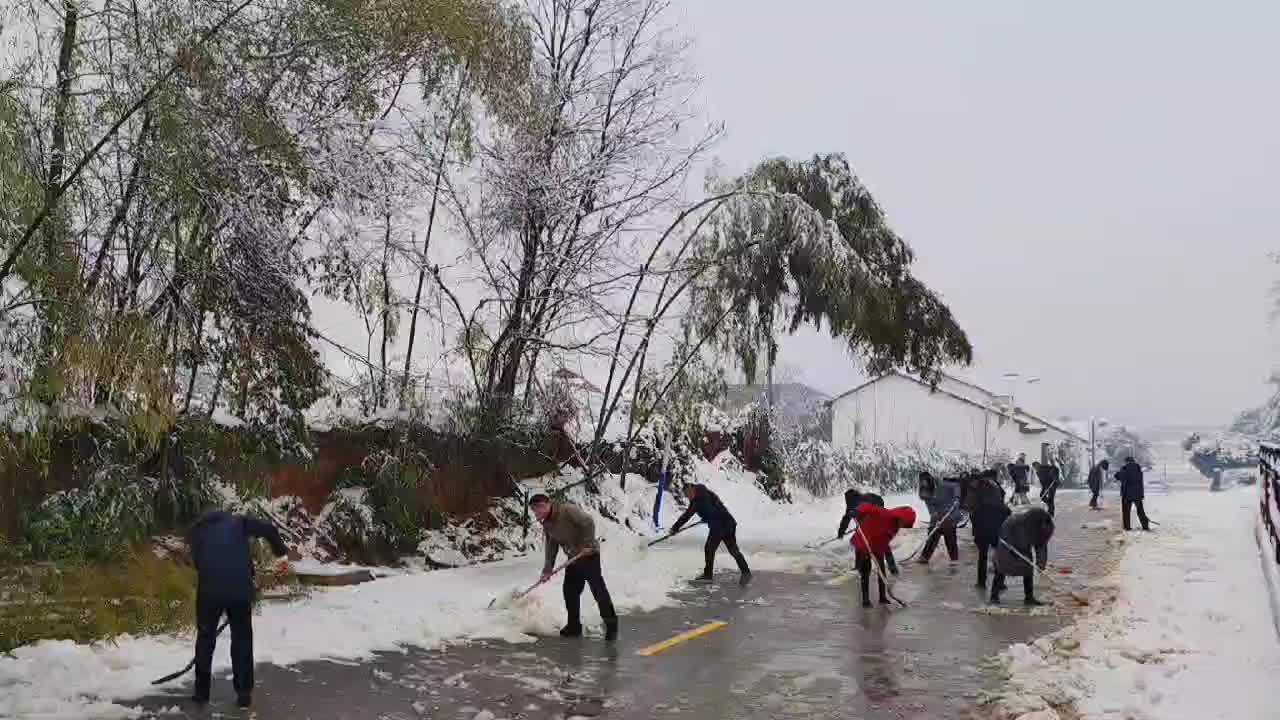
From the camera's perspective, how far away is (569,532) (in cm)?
1159

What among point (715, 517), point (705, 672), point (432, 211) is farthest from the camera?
point (432, 211)

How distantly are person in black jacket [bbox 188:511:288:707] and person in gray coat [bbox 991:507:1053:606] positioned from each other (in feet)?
29.1

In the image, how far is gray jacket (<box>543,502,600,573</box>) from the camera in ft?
37.8

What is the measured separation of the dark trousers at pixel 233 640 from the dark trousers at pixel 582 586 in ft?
12.0

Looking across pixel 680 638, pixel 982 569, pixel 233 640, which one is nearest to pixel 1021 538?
pixel 982 569

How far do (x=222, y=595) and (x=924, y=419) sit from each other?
58858mm

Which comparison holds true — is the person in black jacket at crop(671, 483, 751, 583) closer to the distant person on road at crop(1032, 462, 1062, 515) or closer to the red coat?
the red coat

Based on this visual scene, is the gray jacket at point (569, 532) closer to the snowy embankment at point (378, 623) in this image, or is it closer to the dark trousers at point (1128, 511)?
the snowy embankment at point (378, 623)

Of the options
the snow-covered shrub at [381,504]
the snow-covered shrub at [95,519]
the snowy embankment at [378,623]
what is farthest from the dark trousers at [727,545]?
the snow-covered shrub at [95,519]

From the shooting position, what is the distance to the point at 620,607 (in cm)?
1348

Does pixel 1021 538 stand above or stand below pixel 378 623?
above

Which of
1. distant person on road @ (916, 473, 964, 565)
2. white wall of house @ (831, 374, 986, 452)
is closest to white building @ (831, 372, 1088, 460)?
white wall of house @ (831, 374, 986, 452)

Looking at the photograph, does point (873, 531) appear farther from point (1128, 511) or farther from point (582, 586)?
point (1128, 511)

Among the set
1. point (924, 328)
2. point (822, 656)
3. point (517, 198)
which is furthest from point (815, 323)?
point (822, 656)
